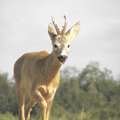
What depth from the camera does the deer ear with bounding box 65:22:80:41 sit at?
1521cm

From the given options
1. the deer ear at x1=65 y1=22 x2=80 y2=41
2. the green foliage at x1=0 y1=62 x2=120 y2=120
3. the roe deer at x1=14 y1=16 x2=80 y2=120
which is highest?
the deer ear at x1=65 y1=22 x2=80 y2=41

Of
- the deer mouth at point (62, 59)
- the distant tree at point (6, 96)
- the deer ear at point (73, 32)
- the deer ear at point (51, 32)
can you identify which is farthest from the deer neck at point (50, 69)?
the distant tree at point (6, 96)

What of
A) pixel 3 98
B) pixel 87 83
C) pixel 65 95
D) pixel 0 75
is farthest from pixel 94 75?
pixel 3 98

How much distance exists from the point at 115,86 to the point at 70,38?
6901 cm

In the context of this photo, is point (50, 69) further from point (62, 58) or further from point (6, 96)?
point (6, 96)

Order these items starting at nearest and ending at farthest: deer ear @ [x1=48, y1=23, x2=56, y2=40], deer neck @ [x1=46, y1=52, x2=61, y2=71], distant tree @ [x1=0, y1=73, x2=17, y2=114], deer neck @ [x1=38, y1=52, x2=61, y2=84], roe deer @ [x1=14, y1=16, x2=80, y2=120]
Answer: roe deer @ [x1=14, y1=16, x2=80, y2=120]
deer ear @ [x1=48, y1=23, x2=56, y2=40]
deer neck @ [x1=46, y1=52, x2=61, y2=71]
deer neck @ [x1=38, y1=52, x2=61, y2=84]
distant tree @ [x1=0, y1=73, x2=17, y2=114]

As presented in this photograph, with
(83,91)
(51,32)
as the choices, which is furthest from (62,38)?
(83,91)

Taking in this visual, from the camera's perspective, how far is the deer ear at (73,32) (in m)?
15.2

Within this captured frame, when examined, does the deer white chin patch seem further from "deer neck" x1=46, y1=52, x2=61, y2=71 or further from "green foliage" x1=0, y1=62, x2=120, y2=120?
"green foliage" x1=0, y1=62, x2=120, y2=120

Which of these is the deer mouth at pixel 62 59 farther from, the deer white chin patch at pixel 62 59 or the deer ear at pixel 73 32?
the deer ear at pixel 73 32

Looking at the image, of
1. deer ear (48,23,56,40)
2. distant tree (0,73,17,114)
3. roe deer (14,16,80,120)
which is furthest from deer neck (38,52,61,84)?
distant tree (0,73,17,114)

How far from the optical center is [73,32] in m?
15.5

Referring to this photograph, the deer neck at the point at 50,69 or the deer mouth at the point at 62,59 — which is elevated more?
the deer mouth at the point at 62,59

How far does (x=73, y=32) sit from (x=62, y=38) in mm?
598
